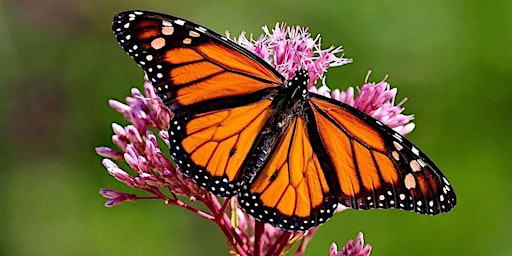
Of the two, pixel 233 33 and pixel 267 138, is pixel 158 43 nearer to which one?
pixel 267 138

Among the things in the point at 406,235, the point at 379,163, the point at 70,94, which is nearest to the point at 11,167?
the point at 70,94

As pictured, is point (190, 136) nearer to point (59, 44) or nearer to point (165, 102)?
point (165, 102)

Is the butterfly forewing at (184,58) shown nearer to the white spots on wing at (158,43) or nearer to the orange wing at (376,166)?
the white spots on wing at (158,43)

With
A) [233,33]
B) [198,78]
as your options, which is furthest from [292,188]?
[233,33]

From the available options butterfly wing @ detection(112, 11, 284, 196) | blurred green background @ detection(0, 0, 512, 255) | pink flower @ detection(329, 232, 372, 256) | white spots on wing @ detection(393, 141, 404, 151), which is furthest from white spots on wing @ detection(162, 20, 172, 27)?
blurred green background @ detection(0, 0, 512, 255)

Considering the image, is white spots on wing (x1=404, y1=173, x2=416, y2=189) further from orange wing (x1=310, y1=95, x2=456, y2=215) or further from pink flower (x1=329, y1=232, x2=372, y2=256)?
pink flower (x1=329, y1=232, x2=372, y2=256)

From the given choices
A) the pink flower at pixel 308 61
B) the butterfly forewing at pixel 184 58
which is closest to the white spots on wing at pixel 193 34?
the butterfly forewing at pixel 184 58

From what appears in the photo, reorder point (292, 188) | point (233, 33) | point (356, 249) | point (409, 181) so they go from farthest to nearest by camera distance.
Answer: point (233, 33) → point (356, 249) → point (292, 188) → point (409, 181)

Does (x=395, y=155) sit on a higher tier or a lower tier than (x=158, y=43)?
lower
